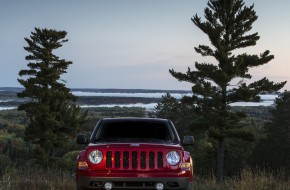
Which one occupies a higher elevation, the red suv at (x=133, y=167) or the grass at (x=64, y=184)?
the red suv at (x=133, y=167)

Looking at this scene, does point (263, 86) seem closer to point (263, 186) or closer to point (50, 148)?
point (50, 148)

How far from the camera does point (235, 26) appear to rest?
132ft

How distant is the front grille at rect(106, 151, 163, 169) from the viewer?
24.5ft

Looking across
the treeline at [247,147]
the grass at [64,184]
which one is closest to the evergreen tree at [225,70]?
the treeline at [247,147]

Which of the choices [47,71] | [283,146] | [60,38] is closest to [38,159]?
[47,71]

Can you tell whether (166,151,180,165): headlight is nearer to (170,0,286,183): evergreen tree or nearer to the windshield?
the windshield

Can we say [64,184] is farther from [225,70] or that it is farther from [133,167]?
[225,70]

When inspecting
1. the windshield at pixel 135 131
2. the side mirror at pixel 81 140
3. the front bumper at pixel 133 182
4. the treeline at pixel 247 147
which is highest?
Result: the windshield at pixel 135 131

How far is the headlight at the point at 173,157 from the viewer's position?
24.8ft

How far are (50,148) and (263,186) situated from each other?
3738cm

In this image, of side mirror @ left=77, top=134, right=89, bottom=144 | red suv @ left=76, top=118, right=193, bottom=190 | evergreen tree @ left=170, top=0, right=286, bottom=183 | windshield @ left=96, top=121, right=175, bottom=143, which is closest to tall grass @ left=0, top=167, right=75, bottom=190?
side mirror @ left=77, top=134, right=89, bottom=144

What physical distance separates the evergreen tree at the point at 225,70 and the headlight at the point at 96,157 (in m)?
32.0

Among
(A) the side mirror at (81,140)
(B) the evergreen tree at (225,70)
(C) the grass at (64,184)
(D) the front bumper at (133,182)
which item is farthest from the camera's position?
(B) the evergreen tree at (225,70)

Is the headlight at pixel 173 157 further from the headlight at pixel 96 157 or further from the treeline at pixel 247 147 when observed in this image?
the treeline at pixel 247 147
